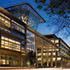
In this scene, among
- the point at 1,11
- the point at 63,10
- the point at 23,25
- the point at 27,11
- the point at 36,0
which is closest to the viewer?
the point at 36,0

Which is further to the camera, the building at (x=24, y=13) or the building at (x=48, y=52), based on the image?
the building at (x=48, y=52)

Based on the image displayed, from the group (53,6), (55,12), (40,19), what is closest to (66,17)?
(55,12)

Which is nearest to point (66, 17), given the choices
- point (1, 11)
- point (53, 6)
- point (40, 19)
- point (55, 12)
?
point (55, 12)

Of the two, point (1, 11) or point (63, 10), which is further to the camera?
point (1, 11)

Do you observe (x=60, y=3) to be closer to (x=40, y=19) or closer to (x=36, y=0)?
(x=36, y=0)

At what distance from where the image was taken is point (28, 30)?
10.2 m

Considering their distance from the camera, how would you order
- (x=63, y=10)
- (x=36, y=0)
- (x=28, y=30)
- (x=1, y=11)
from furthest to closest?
(x=28, y=30)
(x=1, y=11)
(x=63, y=10)
(x=36, y=0)

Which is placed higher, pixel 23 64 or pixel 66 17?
pixel 66 17

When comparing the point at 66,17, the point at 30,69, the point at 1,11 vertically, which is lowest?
the point at 30,69

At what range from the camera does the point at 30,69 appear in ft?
41.2

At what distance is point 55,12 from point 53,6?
0.43 meters

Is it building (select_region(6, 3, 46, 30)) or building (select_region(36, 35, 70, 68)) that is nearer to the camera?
building (select_region(6, 3, 46, 30))

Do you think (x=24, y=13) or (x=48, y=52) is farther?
(x=48, y=52)

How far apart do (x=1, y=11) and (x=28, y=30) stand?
79.2 inches
